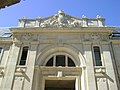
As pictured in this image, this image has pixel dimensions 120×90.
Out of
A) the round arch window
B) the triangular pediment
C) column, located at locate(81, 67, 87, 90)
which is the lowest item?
column, located at locate(81, 67, 87, 90)

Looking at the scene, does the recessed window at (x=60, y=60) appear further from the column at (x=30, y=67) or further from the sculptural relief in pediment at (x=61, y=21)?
the sculptural relief in pediment at (x=61, y=21)

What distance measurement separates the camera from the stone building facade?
1836 cm

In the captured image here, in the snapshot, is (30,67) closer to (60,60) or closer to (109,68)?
(60,60)

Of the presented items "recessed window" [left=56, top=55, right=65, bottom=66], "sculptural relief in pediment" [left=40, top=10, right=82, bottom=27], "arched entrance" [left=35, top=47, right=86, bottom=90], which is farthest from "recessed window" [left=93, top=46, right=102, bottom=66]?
"sculptural relief in pediment" [left=40, top=10, right=82, bottom=27]

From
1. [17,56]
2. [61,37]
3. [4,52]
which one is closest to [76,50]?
[61,37]

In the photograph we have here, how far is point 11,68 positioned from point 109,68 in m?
9.49

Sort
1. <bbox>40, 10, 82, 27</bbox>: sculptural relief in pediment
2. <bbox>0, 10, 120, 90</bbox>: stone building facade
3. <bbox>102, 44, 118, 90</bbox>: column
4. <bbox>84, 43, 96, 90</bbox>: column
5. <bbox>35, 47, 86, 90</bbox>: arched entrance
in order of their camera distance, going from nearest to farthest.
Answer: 1. <bbox>84, 43, 96, 90</bbox>: column
2. <bbox>102, 44, 118, 90</bbox>: column
3. <bbox>0, 10, 120, 90</bbox>: stone building facade
4. <bbox>35, 47, 86, 90</bbox>: arched entrance
5. <bbox>40, 10, 82, 27</bbox>: sculptural relief in pediment

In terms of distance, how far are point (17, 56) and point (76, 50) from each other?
242 inches

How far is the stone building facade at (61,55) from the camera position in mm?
18359

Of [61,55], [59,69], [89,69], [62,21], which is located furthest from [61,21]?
[89,69]

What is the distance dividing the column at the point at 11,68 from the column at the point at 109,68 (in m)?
8.91

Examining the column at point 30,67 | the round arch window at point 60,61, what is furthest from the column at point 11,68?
the round arch window at point 60,61

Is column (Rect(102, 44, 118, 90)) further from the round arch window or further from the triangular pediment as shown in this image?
the triangular pediment

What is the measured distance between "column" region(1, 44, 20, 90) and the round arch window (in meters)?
3.42
